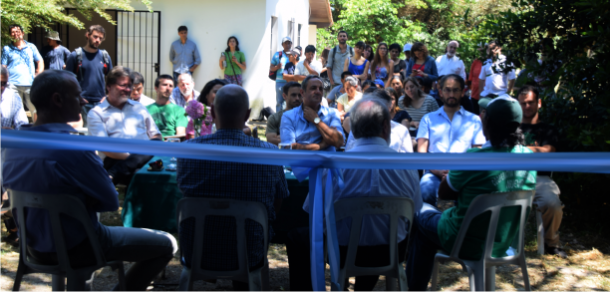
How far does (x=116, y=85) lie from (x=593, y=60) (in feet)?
14.1

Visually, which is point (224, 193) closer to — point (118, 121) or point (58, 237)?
point (58, 237)

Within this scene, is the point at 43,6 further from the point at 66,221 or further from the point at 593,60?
the point at 593,60

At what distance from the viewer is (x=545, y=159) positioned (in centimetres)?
197

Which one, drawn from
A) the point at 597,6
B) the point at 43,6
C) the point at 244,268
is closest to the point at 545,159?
the point at 244,268

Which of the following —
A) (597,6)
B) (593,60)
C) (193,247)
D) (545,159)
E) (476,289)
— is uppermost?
(597,6)

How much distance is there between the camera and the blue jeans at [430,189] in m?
4.09

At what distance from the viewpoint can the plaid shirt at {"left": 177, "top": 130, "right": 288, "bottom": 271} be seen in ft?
8.20

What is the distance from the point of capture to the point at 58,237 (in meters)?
2.43

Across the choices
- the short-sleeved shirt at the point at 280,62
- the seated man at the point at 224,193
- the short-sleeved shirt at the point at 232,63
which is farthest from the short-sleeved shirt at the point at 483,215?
the short-sleeved shirt at the point at 232,63

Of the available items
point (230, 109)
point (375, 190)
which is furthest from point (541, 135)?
point (230, 109)

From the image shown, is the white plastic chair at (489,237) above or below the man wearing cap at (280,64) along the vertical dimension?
below

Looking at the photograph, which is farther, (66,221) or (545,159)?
(66,221)

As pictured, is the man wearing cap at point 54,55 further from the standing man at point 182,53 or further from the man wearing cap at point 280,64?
the man wearing cap at point 280,64

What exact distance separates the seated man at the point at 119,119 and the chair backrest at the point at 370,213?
8.85 feet
